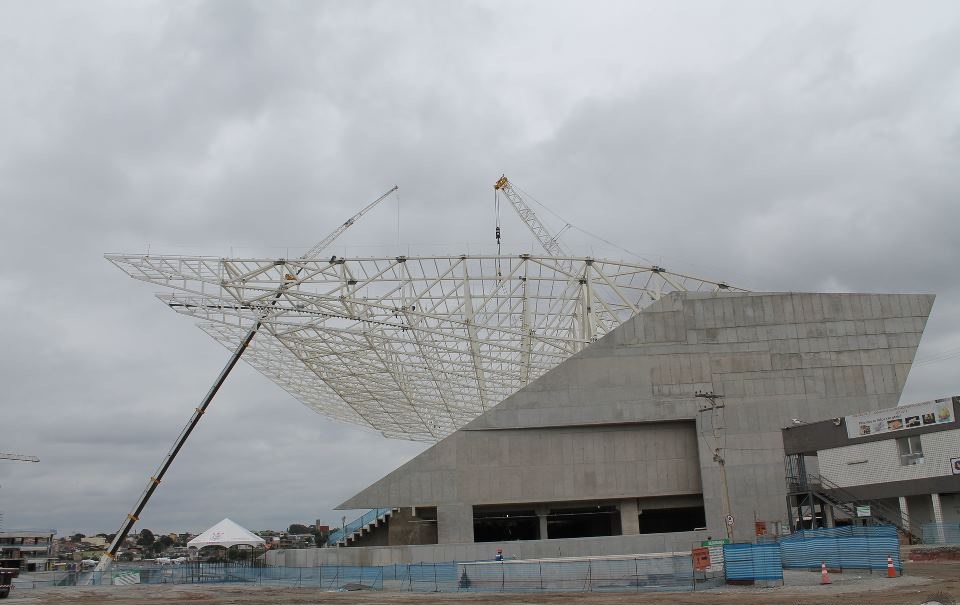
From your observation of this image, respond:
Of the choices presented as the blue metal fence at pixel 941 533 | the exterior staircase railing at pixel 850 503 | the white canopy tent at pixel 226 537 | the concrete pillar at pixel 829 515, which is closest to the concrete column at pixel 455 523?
the exterior staircase railing at pixel 850 503

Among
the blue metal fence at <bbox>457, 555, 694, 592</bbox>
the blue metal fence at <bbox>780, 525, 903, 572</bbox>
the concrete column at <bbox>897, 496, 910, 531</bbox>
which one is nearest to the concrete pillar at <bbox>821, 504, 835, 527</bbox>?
the concrete column at <bbox>897, 496, 910, 531</bbox>

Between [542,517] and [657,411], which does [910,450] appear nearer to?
[657,411]

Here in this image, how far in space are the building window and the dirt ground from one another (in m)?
7.28

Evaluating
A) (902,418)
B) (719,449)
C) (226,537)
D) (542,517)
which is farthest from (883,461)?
(226,537)

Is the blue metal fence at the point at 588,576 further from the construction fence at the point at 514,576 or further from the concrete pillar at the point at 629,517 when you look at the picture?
the concrete pillar at the point at 629,517

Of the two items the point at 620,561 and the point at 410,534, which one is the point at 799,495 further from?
the point at 410,534

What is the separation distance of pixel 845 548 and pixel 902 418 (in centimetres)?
1131

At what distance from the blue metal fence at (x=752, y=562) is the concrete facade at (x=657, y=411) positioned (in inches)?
671

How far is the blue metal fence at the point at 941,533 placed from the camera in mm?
33281

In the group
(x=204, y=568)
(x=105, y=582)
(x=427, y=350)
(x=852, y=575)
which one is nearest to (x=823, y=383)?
(x=852, y=575)

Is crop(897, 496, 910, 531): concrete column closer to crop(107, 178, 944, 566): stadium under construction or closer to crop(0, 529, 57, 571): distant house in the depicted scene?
crop(107, 178, 944, 566): stadium under construction

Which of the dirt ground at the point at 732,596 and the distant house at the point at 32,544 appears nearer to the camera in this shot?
the dirt ground at the point at 732,596

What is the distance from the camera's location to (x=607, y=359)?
44.9 m

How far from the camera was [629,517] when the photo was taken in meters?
45.0
